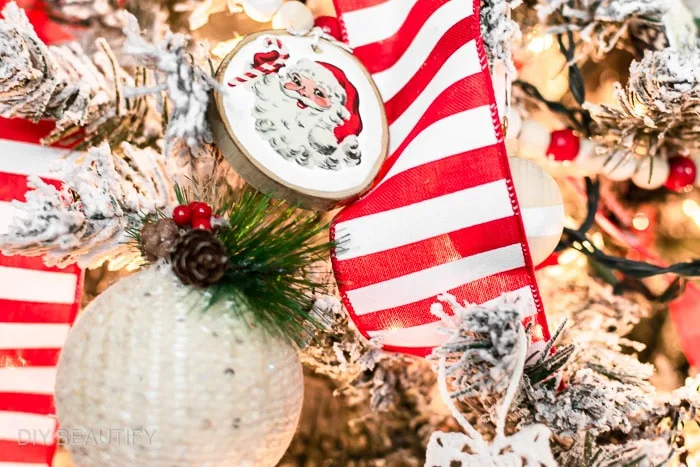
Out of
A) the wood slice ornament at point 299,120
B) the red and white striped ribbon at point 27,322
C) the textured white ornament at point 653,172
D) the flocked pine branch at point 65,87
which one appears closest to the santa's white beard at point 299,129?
the wood slice ornament at point 299,120

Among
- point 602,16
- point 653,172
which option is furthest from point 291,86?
point 653,172

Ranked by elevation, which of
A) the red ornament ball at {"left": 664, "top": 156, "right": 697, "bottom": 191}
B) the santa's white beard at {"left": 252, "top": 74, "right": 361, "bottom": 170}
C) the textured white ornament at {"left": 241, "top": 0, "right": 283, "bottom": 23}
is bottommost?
the red ornament ball at {"left": 664, "top": 156, "right": 697, "bottom": 191}

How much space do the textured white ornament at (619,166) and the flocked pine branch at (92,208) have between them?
0.63m

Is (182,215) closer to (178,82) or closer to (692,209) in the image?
(178,82)

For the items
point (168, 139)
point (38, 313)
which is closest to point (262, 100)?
point (168, 139)

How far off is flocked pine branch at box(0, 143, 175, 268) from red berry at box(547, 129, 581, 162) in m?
0.55

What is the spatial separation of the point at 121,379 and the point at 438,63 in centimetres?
49

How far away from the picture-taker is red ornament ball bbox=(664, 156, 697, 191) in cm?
92

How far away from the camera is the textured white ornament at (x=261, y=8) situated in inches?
33.7

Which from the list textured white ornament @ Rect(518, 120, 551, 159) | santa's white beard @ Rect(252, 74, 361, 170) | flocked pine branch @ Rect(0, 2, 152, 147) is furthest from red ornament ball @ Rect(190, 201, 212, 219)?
textured white ornament @ Rect(518, 120, 551, 159)

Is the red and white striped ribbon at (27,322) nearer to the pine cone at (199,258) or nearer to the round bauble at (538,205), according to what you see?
the pine cone at (199,258)

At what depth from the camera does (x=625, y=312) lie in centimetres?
95

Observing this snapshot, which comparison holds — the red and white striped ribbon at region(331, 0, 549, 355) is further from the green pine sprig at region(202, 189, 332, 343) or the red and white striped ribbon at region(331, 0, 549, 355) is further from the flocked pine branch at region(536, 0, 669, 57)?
the flocked pine branch at region(536, 0, 669, 57)

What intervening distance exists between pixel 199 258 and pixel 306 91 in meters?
0.25
